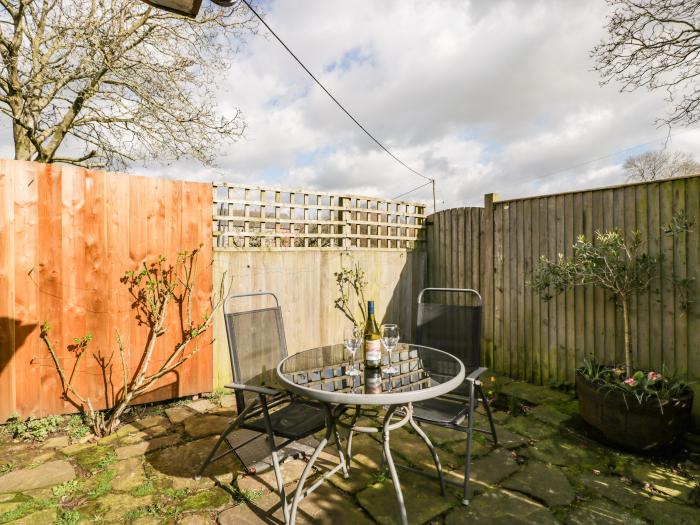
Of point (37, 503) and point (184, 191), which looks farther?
point (184, 191)

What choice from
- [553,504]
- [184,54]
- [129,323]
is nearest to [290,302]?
[129,323]

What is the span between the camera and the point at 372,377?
1838 millimetres

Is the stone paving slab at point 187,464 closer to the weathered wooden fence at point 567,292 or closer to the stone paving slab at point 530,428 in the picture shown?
the stone paving slab at point 530,428

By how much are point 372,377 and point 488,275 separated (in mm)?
2764

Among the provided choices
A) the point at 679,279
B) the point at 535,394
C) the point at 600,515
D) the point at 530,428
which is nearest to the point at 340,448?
the point at 600,515

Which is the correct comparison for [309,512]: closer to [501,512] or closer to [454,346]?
[501,512]

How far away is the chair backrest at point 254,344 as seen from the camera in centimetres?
203

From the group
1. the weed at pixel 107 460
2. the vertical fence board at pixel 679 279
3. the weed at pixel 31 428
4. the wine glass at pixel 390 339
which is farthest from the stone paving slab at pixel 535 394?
the weed at pixel 31 428

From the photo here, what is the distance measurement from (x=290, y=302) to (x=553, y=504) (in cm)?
266

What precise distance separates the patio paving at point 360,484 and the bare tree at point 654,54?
4.44 meters

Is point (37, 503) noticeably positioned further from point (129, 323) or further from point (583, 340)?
point (583, 340)

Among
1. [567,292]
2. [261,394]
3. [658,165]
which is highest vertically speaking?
[658,165]

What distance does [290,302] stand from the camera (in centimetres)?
372

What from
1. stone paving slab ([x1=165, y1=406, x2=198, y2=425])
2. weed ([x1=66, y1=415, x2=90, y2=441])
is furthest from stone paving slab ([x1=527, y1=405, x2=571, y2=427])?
weed ([x1=66, y1=415, x2=90, y2=441])
